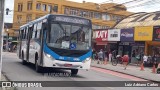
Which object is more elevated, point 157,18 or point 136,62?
point 157,18

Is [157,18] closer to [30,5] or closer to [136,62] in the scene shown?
[136,62]

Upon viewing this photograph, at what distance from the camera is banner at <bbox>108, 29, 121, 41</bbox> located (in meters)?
44.3

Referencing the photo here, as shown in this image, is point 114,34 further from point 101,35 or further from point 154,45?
point 154,45

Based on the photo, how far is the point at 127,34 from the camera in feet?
138

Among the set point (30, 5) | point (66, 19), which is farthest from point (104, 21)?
point (66, 19)

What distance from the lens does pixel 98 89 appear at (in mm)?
14898

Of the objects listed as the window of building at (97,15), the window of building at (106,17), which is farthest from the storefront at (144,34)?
the window of building at (106,17)

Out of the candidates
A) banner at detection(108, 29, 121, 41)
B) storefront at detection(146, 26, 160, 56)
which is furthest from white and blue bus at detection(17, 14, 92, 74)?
banner at detection(108, 29, 121, 41)

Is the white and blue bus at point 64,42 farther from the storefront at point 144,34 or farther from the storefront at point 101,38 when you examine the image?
the storefront at point 101,38

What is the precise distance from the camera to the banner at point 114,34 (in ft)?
145

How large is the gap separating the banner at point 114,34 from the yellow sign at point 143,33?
4.12m

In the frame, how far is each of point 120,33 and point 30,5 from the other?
43.7 m

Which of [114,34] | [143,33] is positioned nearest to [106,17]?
[114,34]

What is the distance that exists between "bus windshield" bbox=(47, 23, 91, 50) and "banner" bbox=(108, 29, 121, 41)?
2488 cm
